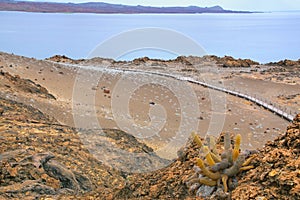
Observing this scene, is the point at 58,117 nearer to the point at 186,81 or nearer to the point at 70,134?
the point at 70,134

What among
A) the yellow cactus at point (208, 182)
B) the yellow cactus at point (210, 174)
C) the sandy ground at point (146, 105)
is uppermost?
the yellow cactus at point (210, 174)

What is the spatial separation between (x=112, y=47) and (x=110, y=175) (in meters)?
3.06

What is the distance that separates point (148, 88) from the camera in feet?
48.8

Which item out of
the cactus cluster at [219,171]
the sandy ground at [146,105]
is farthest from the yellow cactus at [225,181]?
the sandy ground at [146,105]

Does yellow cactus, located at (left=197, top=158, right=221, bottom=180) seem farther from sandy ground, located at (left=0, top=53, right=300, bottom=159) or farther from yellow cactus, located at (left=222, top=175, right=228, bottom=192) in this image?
sandy ground, located at (left=0, top=53, right=300, bottom=159)

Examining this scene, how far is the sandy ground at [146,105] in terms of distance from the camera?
29.1 feet

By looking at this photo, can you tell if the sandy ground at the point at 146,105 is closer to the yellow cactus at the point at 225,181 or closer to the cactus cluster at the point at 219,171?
the cactus cluster at the point at 219,171

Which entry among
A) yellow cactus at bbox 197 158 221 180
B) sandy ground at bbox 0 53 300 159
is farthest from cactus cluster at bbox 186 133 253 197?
sandy ground at bbox 0 53 300 159

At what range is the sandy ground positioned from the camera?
349 inches

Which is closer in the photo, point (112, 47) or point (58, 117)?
point (112, 47)

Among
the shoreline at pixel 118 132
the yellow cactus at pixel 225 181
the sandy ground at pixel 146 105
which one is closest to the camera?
the yellow cactus at pixel 225 181

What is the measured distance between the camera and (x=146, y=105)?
12281mm

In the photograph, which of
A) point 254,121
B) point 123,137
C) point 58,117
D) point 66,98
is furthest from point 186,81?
point 123,137

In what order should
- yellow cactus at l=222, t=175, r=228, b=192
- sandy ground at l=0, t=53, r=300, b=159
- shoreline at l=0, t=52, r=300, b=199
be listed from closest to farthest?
yellow cactus at l=222, t=175, r=228, b=192 < shoreline at l=0, t=52, r=300, b=199 < sandy ground at l=0, t=53, r=300, b=159
